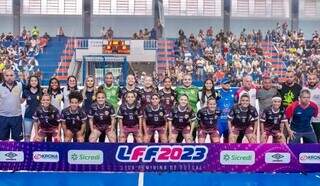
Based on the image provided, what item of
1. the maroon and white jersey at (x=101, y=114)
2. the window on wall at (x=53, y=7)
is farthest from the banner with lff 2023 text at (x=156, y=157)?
the window on wall at (x=53, y=7)

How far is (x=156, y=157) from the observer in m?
9.12

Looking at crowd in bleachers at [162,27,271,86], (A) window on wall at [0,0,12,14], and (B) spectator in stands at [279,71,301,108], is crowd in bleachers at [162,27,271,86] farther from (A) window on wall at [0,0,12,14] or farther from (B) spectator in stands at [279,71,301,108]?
(B) spectator in stands at [279,71,301,108]

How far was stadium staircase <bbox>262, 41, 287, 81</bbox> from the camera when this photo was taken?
25916 millimetres

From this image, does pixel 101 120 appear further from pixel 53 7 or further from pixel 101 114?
pixel 53 7

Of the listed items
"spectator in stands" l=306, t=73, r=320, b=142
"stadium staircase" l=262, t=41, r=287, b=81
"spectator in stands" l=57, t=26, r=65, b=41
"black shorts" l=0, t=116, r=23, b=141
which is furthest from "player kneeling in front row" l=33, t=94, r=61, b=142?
"spectator in stands" l=57, t=26, r=65, b=41

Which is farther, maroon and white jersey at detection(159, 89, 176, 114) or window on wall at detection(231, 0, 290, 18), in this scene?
window on wall at detection(231, 0, 290, 18)

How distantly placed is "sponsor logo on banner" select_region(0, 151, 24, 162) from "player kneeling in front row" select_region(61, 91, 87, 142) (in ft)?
3.22

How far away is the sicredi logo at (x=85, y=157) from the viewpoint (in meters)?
9.02

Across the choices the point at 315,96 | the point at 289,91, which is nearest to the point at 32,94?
the point at 289,91

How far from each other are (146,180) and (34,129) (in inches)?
101

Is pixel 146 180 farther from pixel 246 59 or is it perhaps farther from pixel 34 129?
pixel 246 59

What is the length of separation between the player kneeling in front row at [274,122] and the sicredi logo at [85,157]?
2873 mm

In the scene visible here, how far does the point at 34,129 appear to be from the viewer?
1011 cm

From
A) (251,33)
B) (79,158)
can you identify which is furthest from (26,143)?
Result: (251,33)
